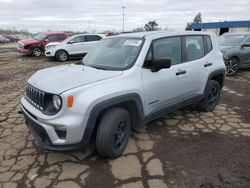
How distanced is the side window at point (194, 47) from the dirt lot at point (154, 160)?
51.1 inches

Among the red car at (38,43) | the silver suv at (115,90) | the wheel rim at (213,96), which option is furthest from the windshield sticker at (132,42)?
the red car at (38,43)

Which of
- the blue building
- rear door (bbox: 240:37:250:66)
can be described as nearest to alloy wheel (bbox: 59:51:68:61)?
rear door (bbox: 240:37:250:66)

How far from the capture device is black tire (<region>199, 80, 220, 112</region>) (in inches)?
186

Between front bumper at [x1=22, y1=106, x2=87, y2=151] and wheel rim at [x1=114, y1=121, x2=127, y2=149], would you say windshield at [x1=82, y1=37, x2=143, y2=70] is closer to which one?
wheel rim at [x1=114, y1=121, x2=127, y2=149]

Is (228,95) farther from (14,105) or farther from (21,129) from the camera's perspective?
(14,105)

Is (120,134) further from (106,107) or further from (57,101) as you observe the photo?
(57,101)

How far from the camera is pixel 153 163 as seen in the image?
10.1 ft

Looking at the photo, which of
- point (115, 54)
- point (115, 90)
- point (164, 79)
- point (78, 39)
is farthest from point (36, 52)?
point (115, 90)

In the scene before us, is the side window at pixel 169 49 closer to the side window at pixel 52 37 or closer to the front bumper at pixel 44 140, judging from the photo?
the front bumper at pixel 44 140

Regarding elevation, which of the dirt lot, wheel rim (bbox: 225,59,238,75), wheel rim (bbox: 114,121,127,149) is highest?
wheel rim (bbox: 225,59,238,75)

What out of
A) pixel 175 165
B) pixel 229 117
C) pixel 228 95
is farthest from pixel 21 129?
pixel 228 95

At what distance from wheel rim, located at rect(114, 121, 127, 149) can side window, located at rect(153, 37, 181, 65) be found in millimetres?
1235

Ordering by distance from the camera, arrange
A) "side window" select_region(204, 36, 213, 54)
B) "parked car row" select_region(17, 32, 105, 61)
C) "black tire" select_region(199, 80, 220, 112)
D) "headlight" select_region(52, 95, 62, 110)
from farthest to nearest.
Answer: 1. "parked car row" select_region(17, 32, 105, 61)
2. "black tire" select_region(199, 80, 220, 112)
3. "side window" select_region(204, 36, 213, 54)
4. "headlight" select_region(52, 95, 62, 110)

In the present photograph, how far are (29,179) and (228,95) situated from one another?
5.59 meters
